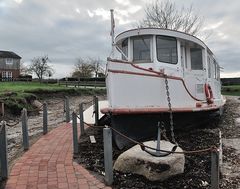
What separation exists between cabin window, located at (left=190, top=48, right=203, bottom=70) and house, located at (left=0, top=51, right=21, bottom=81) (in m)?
71.4

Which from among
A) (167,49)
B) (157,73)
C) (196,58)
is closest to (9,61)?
(196,58)

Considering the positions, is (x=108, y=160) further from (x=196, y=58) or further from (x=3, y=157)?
(x=196, y=58)

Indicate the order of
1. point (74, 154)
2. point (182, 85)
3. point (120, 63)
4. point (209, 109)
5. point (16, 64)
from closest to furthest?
1. point (74, 154)
2. point (120, 63)
3. point (182, 85)
4. point (209, 109)
5. point (16, 64)

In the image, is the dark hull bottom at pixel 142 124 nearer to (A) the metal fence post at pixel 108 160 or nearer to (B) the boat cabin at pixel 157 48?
(B) the boat cabin at pixel 157 48

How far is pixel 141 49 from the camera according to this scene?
11125 mm

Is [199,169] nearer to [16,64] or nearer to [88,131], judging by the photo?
[88,131]

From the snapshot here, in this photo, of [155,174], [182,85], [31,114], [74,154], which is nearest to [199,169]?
[155,174]

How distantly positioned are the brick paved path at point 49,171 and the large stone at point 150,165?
2.26 feet

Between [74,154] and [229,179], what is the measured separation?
3.20 metres

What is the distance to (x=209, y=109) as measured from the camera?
12008mm

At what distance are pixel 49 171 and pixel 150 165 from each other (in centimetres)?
181

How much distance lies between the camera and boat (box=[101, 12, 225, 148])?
9250mm

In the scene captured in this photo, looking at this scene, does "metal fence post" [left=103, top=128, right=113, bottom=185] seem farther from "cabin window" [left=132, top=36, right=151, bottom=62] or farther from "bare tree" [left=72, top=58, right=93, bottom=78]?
"bare tree" [left=72, top=58, right=93, bottom=78]

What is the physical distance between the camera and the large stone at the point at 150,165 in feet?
20.9
